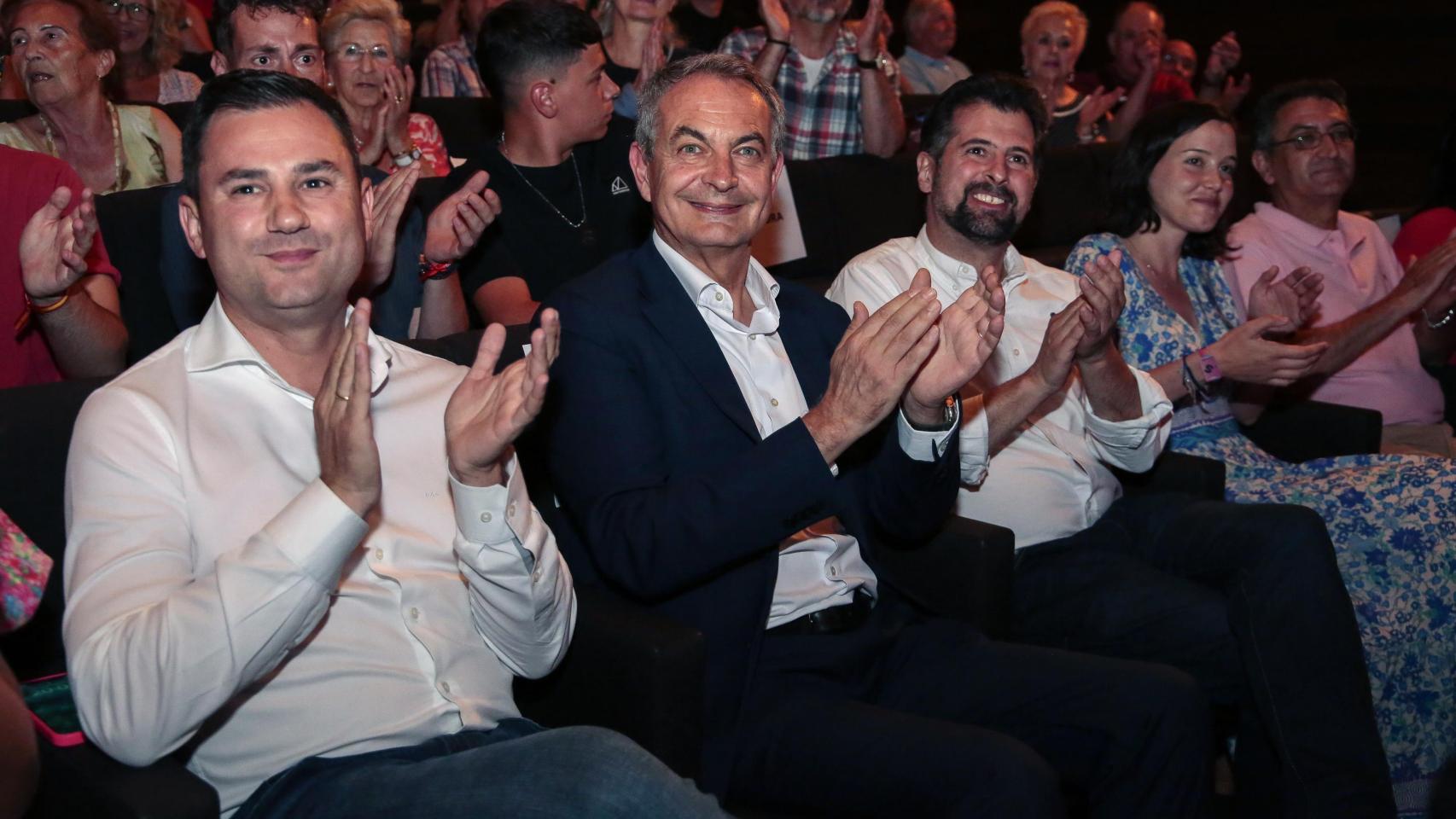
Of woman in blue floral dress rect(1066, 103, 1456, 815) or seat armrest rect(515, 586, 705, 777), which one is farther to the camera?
woman in blue floral dress rect(1066, 103, 1456, 815)

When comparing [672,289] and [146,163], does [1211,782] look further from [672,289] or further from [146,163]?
[146,163]

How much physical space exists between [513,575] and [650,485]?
0.91 feet

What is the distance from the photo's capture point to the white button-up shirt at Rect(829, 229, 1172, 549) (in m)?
2.34

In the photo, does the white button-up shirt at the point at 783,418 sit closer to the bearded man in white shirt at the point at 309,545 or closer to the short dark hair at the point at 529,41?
the bearded man in white shirt at the point at 309,545

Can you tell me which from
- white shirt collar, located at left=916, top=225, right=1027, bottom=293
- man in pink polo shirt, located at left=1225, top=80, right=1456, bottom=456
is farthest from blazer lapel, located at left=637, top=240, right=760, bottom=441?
man in pink polo shirt, located at left=1225, top=80, right=1456, bottom=456

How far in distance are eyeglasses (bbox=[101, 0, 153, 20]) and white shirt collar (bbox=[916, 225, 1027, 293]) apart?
7.76ft

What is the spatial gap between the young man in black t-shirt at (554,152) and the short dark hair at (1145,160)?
1057 millimetres

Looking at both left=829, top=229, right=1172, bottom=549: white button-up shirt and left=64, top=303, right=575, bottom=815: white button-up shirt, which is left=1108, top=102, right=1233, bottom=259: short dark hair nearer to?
left=829, top=229, right=1172, bottom=549: white button-up shirt

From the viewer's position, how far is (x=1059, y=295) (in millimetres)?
2562

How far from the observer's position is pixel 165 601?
1.28 meters

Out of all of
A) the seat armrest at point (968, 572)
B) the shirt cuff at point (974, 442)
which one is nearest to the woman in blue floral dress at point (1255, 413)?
the shirt cuff at point (974, 442)

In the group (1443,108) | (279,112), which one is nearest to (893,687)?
(279,112)

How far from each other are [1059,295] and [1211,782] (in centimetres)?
103

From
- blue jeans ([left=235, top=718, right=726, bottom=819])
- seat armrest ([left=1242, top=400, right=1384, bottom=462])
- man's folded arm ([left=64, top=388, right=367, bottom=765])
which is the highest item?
man's folded arm ([left=64, top=388, right=367, bottom=765])
